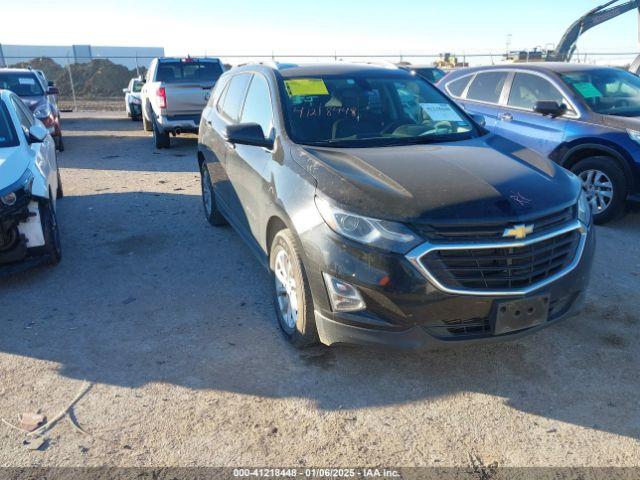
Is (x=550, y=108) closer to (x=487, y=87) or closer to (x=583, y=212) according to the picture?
(x=487, y=87)

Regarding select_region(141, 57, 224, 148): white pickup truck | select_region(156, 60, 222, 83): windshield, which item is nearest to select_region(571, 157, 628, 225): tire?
select_region(141, 57, 224, 148): white pickup truck

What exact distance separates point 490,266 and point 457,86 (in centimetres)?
602

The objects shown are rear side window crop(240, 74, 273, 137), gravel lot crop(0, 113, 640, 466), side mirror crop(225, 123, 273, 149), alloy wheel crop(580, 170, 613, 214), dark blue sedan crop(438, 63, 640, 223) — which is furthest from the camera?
alloy wheel crop(580, 170, 613, 214)

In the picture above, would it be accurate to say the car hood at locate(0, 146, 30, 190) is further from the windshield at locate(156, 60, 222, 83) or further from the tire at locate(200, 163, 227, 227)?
the windshield at locate(156, 60, 222, 83)

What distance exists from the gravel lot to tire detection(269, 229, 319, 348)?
0.51ft

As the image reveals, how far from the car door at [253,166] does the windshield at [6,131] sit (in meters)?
2.30

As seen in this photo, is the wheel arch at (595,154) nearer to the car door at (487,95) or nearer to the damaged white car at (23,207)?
the car door at (487,95)

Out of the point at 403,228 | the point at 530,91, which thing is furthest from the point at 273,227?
the point at 530,91

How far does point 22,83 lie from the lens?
12273 mm

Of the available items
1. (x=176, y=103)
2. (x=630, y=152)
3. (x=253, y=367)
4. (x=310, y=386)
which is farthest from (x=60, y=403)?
(x=176, y=103)

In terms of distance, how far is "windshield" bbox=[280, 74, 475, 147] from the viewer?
400cm

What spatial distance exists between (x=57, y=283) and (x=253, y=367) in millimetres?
2422

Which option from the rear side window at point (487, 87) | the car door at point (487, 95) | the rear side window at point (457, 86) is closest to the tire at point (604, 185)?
the car door at point (487, 95)

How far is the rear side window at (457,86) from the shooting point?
26.6ft
